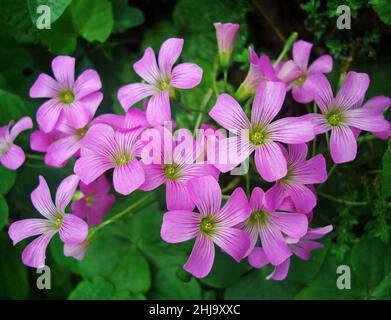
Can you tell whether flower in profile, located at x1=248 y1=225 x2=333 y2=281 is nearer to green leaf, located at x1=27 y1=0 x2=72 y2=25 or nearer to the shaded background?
the shaded background

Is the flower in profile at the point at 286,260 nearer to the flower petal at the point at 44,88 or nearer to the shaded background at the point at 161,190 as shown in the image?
the shaded background at the point at 161,190

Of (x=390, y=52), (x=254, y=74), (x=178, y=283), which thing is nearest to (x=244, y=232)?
(x=254, y=74)

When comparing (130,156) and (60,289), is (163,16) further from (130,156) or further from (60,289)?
(60,289)

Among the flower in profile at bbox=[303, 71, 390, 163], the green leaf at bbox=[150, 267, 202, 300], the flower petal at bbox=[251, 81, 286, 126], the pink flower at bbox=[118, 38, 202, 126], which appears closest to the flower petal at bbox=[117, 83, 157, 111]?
the pink flower at bbox=[118, 38, 202, 126]

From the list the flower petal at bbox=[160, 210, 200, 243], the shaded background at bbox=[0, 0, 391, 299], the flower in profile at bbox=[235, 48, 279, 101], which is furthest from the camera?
the shaded background at bbox=[0, 0, 391, 299]

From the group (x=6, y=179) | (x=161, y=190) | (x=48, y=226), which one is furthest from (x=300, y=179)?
(x=6, y=179)
